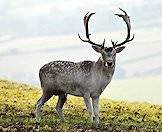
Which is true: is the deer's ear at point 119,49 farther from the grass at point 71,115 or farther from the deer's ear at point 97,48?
the grass at point 71,115

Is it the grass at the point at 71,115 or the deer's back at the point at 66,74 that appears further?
the deer's back at the point at 66,74

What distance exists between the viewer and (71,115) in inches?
1011

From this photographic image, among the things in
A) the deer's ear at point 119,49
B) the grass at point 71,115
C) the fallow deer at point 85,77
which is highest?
the deer's ear at point 119,49

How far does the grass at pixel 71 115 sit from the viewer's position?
64.3 ft

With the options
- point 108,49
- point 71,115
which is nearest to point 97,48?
point 108,49

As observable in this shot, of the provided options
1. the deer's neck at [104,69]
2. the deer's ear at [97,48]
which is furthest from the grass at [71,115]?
the deer's ear at [97,48]

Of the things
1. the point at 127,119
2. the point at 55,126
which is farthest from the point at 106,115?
the point at 55,126

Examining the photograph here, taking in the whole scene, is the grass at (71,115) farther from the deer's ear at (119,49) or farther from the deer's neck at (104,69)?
the deer's ear at (119,49)

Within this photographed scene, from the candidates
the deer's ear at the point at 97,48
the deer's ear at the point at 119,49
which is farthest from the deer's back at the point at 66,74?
the deer's ear at the point at 119,49

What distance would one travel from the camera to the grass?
1961cm

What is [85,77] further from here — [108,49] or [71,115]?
→ [71,115]

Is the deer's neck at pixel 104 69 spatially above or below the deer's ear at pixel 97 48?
Result: below

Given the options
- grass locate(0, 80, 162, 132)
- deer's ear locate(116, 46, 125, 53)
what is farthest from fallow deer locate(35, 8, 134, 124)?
grass locate(0, 80, 162, 132)

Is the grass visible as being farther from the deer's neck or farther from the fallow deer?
the deer's neck
